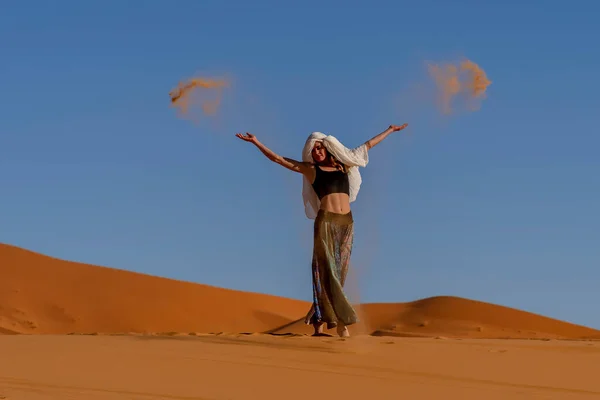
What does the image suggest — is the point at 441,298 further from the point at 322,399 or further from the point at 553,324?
the point at 322,399

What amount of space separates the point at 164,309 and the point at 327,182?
26186mm

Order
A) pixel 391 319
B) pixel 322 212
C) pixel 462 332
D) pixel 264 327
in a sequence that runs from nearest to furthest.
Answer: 1. pixel 322 212
2. pixel 462 332
3. pixel 391 319
4. pixel 264 327

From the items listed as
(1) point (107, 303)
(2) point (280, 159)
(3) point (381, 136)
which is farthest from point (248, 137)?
(1) point (107, 303)

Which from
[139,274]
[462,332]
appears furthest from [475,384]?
[139,274]

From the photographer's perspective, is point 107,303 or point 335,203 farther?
point 107,303

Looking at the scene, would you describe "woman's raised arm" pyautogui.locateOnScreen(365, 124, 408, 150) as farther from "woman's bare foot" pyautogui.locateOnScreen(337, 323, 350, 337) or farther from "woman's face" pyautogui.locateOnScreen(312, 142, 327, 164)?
"woman's bare foot" pyautogui.locateOnScreen(337, 323, 350, 337)

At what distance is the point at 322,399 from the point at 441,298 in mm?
21648

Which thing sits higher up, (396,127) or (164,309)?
(396,127)

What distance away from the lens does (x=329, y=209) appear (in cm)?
1179

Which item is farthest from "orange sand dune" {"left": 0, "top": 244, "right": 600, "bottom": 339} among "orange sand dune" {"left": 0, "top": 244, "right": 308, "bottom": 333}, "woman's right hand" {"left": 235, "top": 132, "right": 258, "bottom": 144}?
"woman's right hand" {"left": 235, "top": 132, "right": 258, "bottom": 144}

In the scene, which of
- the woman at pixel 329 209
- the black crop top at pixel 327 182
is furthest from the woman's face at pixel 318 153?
the black crop top at pixel 327 182

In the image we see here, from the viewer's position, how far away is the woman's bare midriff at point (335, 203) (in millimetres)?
11805

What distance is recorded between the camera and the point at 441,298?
93.7 feet

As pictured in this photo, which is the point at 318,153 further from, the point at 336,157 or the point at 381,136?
the point at 381,136
